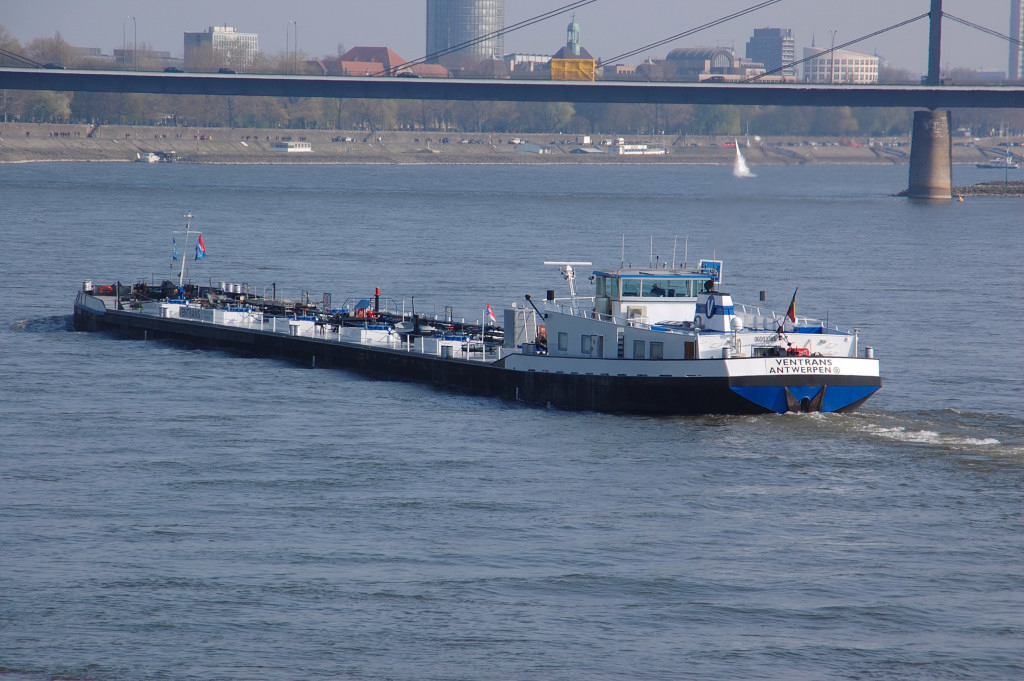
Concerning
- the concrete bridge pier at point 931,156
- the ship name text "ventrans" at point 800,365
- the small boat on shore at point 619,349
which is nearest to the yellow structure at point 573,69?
the concrete bridge pier at point 931,156

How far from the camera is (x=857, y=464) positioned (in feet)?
119

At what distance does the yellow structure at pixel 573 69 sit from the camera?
14050 cm

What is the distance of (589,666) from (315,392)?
86.1 ft

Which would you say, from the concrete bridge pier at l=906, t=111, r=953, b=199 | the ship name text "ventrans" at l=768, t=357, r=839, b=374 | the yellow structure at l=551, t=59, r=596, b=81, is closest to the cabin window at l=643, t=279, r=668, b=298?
the ship name text "ventrans" at l=768, t=357, r=839, b=374

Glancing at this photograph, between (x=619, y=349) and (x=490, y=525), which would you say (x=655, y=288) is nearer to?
(x=619, y=349)

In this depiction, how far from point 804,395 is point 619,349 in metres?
6.22

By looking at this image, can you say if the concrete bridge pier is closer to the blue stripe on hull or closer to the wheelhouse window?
the wheelhouse window

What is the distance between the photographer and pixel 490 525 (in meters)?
30.6

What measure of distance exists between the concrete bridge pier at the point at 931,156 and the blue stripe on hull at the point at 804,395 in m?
116

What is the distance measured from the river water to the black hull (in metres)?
0.95

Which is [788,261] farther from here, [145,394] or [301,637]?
[301,637]

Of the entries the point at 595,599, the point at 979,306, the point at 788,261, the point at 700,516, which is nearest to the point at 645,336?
the point at 700,516

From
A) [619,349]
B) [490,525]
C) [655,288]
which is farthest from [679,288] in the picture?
[490,525]

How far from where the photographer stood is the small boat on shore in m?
40.4
